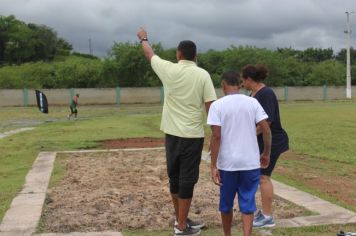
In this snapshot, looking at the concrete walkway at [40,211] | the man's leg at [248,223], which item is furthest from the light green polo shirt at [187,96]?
the concrete walkway at [40,211]

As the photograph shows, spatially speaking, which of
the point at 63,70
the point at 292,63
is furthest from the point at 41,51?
the point at 292,63

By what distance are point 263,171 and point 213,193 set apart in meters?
2.11

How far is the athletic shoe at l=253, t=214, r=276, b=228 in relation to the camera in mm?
6094

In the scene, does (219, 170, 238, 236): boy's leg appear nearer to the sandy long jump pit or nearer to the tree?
the sandy long jump pit

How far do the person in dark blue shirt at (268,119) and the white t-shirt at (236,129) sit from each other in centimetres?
74

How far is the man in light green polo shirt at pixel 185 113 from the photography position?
564cm

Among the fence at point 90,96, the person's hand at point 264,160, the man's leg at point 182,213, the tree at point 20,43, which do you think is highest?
the tree at point 20,43

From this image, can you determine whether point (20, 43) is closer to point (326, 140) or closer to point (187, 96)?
point (326, 140)

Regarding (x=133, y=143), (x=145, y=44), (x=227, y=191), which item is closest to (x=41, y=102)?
(x=133, y=143)

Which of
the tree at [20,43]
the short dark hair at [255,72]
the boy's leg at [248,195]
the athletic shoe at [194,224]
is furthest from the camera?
the tree at [20,43]

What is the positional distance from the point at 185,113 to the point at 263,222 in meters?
1.53

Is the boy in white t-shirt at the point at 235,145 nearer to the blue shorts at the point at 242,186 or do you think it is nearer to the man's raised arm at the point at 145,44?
the blue shorts at the point at 242,186

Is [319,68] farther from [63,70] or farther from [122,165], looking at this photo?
[122,165]

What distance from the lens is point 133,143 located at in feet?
54.1
